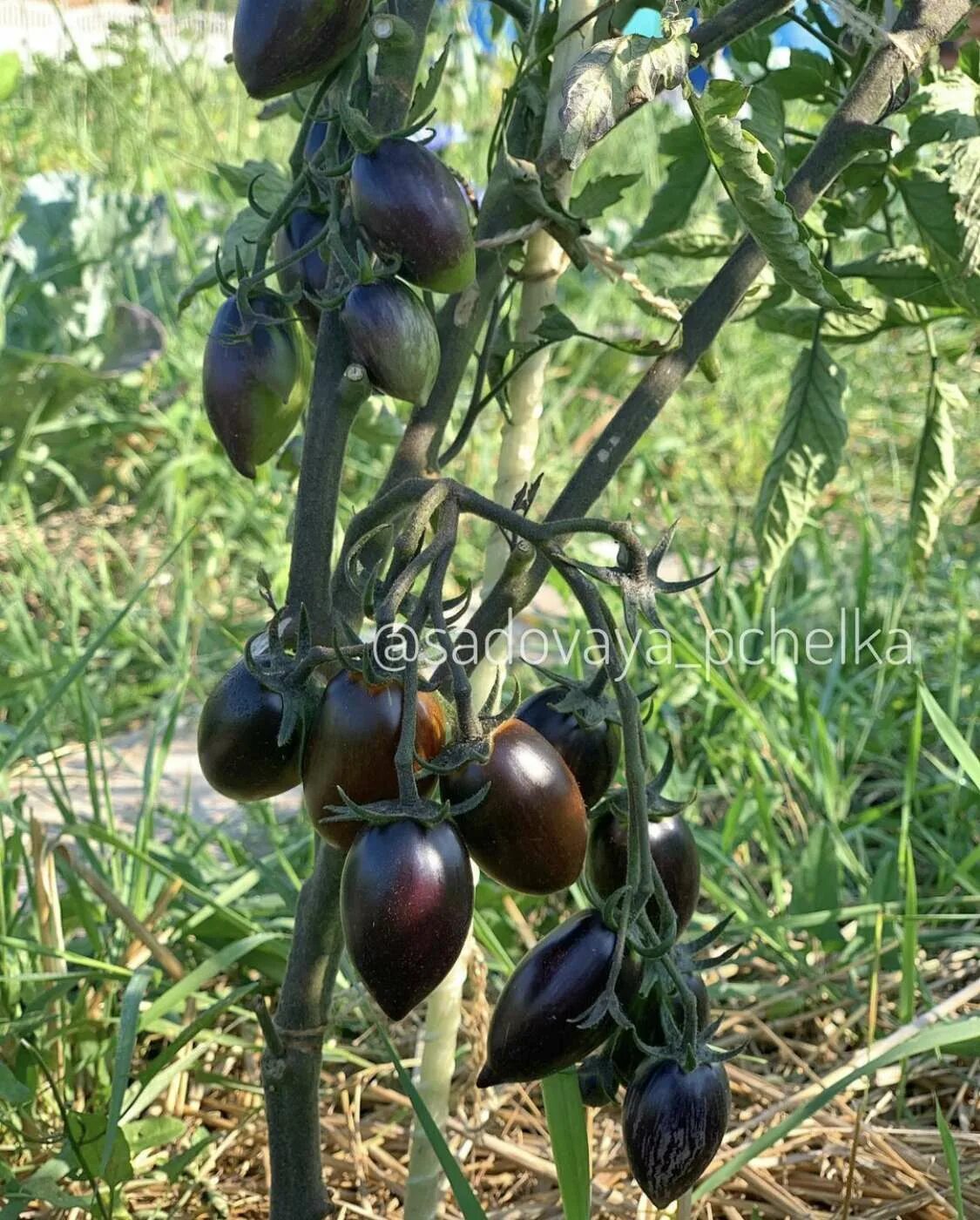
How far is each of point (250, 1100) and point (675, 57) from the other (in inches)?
37.3

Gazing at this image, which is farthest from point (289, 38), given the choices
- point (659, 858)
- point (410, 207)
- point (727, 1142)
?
point (727, 1142)

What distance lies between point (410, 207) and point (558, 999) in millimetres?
400

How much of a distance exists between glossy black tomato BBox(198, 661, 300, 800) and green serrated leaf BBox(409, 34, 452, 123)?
13.6 inches

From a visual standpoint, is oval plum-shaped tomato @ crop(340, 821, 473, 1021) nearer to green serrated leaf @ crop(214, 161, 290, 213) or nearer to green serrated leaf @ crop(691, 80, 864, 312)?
green serrated leaf @ crop(691, 80, 864, 312)

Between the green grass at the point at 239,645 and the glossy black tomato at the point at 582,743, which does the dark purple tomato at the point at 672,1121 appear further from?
the green grass at the point at 239,645

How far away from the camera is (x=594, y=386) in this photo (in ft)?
9.84

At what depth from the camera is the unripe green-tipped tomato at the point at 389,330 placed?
27.1 inches

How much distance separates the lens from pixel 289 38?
0.67 m

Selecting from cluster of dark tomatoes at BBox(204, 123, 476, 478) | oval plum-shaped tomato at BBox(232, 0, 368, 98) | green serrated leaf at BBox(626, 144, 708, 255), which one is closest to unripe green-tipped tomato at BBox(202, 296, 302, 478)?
cluster of dark tomatoes at BBox(204, 123, 476, 478)

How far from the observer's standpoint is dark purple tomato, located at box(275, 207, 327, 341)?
0.77 metres

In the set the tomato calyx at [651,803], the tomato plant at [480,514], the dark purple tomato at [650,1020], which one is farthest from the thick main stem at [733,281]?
the dark purple tomato at [650,1020]

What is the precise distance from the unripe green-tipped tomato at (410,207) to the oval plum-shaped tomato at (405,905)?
0.93ft

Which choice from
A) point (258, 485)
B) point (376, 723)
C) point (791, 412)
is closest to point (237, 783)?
point (376, 723)

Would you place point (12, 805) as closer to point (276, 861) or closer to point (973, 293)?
point (276, 861)
